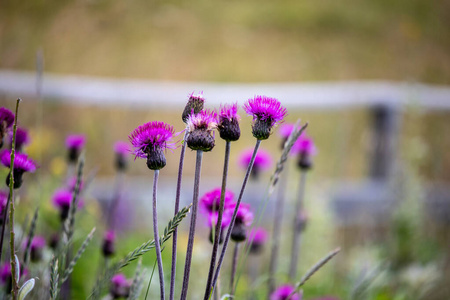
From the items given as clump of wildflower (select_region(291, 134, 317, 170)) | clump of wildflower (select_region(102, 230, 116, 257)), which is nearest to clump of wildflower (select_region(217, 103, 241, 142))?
clump of wildflower (select_region(102, 230, 116, 257))

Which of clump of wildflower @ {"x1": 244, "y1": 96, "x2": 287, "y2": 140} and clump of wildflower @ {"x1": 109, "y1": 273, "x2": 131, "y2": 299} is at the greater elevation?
clump of wildflower @ {"x1": 244, "y1": 96, "x2": 287, "y2": 140}

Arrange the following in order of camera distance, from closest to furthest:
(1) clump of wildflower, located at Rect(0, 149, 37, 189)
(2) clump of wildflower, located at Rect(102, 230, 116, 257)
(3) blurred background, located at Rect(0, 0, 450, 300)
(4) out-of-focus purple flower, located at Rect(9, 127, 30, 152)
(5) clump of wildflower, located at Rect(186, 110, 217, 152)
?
(5) clump of wildflower, located at Rect(186, 110, 217, 152) → (1) clump of wildflower, located at Rect(0, 149, 37, 189) → (4) out-of-focus purple flower, located at Rect(9, 127, 30, 152) → (2) clump of wildflower, located at Rect(102, 230, 116, 257) → (3) blurred background, located at Rect(0, 0, 450, 300)

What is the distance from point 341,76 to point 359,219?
185 cm

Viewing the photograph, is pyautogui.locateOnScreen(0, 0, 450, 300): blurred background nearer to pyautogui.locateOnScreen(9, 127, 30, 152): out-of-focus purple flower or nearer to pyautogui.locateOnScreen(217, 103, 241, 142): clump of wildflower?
pyautogui.locateOnScreen(9, 127, 30, 152): out-of-focus purple flower

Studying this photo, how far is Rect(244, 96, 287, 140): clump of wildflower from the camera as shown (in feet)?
1.71

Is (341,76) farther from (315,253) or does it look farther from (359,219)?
(315,253)

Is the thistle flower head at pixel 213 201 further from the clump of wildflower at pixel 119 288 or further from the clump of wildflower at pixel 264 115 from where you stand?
the clump of wildflower at pixel 119 288

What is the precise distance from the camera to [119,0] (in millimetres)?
3023

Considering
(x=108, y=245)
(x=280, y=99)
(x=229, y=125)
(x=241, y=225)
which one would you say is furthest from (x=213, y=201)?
(x=280, y=99)

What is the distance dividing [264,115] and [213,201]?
182mm

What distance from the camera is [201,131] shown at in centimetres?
50

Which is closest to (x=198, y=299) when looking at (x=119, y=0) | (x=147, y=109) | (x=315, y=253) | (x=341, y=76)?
(x=315, y=253)

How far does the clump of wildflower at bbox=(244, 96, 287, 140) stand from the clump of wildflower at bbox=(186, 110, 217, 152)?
0.17 ft

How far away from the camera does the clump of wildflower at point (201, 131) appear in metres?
0.49
